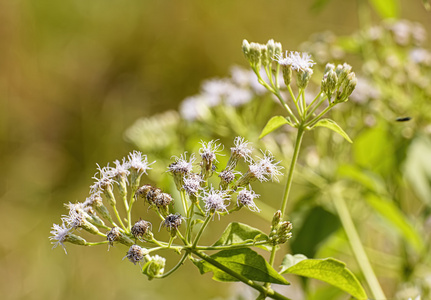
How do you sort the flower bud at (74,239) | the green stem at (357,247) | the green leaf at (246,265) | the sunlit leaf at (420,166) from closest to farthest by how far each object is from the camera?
1. the green leaf at (246,265)
2. the flower bud at (74,239)
3. the green stem at (357,247)
4. the sunlit leaf at (420,166)

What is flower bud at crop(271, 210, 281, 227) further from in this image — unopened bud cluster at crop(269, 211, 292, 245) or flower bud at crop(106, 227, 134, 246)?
flower bud at crop(106, 227, 134, 246)

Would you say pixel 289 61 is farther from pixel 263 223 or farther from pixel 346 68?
pixel 263 223

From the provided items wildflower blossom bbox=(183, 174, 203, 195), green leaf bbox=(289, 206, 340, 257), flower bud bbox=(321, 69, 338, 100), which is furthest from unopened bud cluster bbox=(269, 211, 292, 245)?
green leaf bbox=(289, 206, 340, 257)

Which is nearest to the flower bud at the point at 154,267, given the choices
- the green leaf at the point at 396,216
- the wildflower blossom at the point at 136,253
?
the wildflower blossom at the point at 136,253

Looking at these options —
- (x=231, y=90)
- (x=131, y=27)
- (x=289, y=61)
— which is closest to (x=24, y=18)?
(x=131, y=27)

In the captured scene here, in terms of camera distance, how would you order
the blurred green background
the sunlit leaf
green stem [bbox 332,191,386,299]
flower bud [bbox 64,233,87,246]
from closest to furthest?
flower bud [bbox 64,233,87,246]
green stem [bbox 332,191,386,299]
the sunlit leaf
the blurred green background

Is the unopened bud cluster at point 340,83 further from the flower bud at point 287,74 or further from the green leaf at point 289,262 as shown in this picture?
the green leaf at point 289,262
